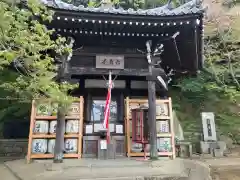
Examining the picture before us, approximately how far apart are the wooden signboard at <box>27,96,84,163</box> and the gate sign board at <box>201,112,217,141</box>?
23.4 ft

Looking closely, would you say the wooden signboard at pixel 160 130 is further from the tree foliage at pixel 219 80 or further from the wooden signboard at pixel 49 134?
the tree foliage at pixel 219 80

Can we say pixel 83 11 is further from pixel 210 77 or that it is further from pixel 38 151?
pixel 210 77

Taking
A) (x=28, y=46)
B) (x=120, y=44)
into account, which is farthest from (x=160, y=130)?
(x=28, y=46)

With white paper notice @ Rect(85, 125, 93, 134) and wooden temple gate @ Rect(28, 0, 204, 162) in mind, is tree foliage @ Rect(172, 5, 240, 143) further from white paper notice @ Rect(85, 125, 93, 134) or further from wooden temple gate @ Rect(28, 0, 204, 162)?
white paper notice @ Rect(85, 125, 93, 134)

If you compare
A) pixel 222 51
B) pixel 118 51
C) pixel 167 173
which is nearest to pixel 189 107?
pixel 222 51

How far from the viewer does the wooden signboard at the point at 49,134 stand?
7484mm

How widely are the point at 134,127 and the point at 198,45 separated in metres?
3.36

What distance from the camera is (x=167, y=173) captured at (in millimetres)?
5684

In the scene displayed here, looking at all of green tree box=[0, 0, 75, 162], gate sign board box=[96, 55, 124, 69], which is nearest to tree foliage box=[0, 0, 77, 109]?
green tree box=[0, 0, 75, 162]

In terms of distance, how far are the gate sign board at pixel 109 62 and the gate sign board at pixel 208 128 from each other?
6812mm

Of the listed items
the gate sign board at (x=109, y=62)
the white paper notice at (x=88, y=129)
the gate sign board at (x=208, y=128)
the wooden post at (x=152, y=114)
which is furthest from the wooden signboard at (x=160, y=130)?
the gate sign board at (x=208, y=128)

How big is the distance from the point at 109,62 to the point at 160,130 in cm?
300

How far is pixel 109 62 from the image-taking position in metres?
7.60

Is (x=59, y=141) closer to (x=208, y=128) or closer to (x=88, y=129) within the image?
(x=88, y=129)
